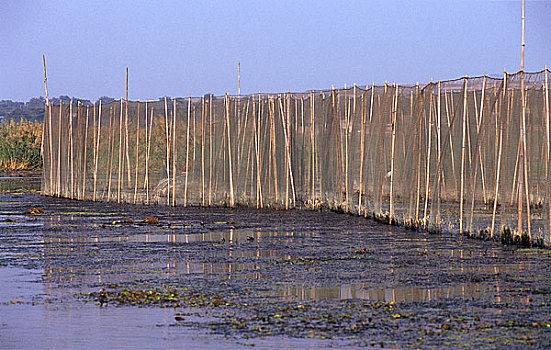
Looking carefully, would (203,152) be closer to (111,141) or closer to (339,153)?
(111,141)

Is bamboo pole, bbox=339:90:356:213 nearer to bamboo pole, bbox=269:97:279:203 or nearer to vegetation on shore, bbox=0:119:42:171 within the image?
bamboo pole, bbox=269:97:279:203

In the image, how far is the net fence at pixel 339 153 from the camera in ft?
38.5

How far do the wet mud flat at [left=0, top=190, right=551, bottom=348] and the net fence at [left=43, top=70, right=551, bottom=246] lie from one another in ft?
2.85

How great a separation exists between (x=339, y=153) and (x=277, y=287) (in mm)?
9008

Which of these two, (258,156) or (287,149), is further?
(258,156)

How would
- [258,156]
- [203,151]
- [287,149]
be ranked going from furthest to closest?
[203,151], [258,156], [287,149]

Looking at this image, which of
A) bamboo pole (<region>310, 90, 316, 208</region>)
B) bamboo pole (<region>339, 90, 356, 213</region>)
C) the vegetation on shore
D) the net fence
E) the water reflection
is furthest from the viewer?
the vegetation on shore

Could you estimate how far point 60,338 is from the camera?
6.07m

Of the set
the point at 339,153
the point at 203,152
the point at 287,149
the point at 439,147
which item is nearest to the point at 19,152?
the point at 203,152

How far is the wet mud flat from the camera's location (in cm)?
620

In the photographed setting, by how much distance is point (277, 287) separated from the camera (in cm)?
825

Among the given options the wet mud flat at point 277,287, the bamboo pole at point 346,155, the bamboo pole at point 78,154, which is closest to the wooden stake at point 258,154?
the bamboo pole at point 346,155

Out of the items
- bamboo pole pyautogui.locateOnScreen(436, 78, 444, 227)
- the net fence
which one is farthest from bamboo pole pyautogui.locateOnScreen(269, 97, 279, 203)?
bamboo pole pyautogui.locateOnScreen(436, 78, 444, 227)

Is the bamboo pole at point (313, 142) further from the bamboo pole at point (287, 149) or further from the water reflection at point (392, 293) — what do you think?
the water reflection at point (392, 293)
